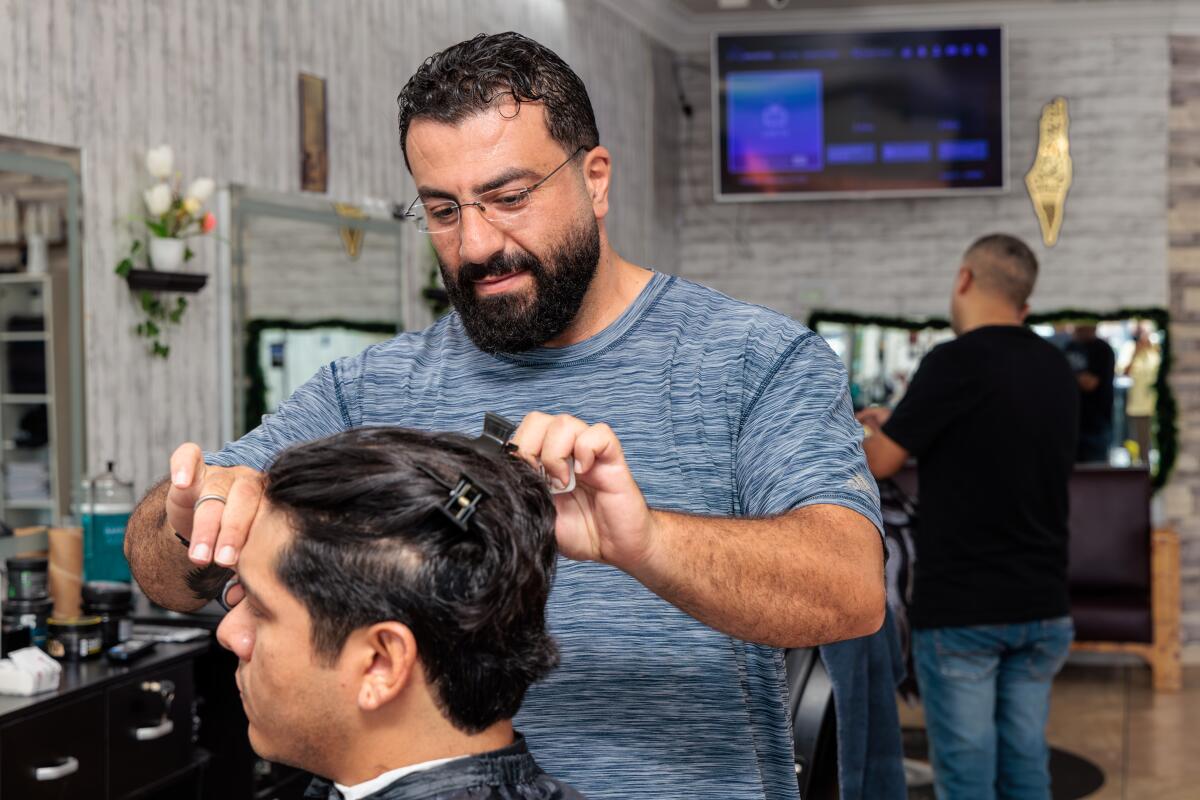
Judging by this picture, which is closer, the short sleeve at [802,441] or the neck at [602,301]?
the short sleeve at [802,441]

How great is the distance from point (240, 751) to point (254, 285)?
51.8 inches

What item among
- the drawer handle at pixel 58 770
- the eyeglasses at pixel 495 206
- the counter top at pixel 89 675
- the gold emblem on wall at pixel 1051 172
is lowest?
the drawer handle at pixel 58 770

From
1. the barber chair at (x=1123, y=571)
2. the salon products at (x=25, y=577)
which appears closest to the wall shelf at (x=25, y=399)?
the salon products at (x=25, y=577)

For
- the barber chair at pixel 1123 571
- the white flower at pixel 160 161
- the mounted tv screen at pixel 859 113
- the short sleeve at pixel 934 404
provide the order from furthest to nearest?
the mounted tv screen at pixel 859 113
the barber chair at pixel 1123 571
the short sleeve at pixel 934 404
the white flower at pixel 160 161

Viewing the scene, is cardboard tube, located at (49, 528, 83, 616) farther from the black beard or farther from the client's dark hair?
the client's dark hair

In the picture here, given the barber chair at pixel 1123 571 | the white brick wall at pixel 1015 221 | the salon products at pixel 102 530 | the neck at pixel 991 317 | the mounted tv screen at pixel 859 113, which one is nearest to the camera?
the salon products at pixel 102 530

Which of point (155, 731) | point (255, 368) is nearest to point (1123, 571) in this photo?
point (255, 368)

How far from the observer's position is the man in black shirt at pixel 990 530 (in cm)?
326

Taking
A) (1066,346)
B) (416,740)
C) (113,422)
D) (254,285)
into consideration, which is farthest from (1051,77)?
(416,740)

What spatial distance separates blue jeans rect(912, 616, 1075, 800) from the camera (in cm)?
329

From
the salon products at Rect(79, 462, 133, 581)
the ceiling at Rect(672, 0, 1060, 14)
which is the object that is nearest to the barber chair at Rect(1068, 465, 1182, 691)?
the ceiling at Rect(672, 0, 1060, 14)

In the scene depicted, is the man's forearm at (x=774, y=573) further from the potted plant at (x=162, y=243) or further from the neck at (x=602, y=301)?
the potted plant at (x=162, y=243)

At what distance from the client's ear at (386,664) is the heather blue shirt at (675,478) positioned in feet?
0.95

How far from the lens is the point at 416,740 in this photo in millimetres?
1238
